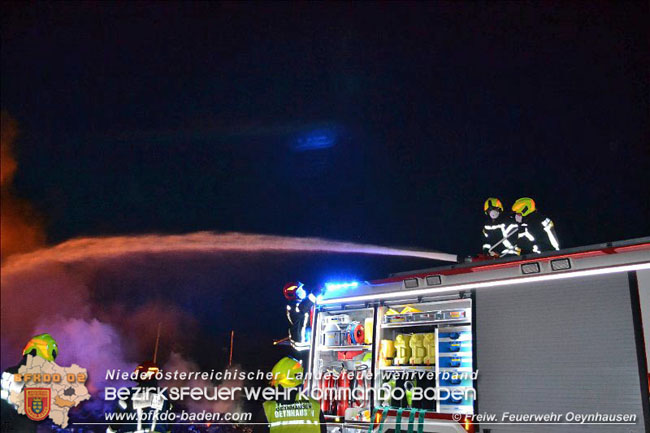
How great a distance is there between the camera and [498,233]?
372 inches

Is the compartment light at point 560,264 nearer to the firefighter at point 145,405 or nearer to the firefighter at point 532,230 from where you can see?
the firefighter at point 532,230

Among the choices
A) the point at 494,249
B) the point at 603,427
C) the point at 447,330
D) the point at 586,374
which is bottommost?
the point at 603,427

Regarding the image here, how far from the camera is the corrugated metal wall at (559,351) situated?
6.21 m

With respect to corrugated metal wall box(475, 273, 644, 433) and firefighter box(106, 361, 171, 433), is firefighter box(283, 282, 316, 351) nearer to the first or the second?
firefighter box(106, 361, 171, 433)

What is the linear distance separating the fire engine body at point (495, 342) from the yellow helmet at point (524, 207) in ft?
6.64

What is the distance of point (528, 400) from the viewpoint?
6.88m

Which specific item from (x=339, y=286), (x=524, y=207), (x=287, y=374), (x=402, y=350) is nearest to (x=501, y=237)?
(x=524, y=207)

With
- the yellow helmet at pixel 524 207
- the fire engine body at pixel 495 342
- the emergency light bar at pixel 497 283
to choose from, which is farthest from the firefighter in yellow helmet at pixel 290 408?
the yellow helmet at pixel 524 207

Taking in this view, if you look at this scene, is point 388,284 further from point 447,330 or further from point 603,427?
point 603,427

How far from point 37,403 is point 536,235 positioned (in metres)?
8.12

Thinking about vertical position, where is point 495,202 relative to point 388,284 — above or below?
above

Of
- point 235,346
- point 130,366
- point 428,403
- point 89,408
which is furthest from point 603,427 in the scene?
point 235,346

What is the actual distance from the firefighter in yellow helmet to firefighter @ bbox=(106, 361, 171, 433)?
10.9ft

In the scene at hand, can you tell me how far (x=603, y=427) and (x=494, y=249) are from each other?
3.70m
